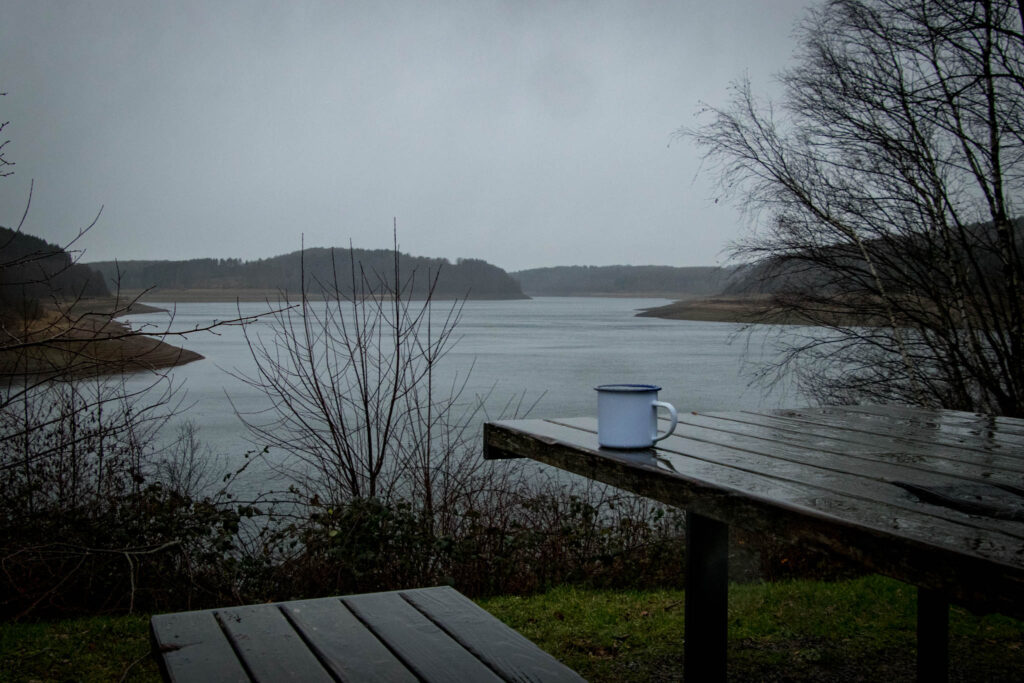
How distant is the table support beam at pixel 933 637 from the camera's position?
2.49 meters

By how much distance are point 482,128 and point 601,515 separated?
1205 inches

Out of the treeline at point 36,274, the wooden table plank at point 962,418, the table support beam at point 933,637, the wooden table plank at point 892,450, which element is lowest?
the table support beam at point 933,637

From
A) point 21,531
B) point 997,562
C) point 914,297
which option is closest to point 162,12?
point 21,531

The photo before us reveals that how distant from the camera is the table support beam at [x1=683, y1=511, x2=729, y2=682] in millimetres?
2043

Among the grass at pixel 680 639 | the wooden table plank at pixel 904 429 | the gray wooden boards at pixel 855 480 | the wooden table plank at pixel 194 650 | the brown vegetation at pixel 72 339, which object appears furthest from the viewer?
the grass at pixel 680 639

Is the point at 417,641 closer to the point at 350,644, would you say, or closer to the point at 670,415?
the point at 350,644

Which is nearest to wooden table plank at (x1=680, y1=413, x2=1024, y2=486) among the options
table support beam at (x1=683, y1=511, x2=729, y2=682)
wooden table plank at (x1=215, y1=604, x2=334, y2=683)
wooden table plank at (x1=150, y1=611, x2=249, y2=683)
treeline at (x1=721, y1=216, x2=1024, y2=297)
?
table support beam at (x1=683, y1=511, x2=729, y2=682)

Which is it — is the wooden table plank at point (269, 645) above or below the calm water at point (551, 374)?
above

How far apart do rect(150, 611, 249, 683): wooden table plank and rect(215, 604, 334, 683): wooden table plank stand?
2 cm

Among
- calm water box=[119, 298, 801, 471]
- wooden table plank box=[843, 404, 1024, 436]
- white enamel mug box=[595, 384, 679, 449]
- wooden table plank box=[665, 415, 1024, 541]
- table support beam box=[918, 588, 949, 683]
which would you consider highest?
white enamel mug box=[595, 384, 679, 449]

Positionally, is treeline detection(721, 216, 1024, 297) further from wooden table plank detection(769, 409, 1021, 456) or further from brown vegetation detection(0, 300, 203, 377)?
brown vegetation detection(0, 300, 203, 377)

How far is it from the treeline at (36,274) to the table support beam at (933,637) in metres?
3.17

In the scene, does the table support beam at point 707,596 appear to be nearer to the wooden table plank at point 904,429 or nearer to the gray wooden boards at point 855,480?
the gray wooden boards at point 855,480

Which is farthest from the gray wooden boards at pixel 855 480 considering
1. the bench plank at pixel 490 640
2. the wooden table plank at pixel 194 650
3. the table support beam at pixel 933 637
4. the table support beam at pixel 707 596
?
the wooden table plank at pixel 194 650
